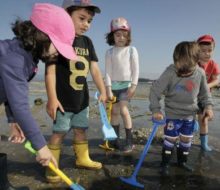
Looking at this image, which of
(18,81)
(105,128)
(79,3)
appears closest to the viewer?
(18,81)

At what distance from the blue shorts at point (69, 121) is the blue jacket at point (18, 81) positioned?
109cm

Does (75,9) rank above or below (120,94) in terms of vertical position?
above

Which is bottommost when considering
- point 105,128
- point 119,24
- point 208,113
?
point 105,128

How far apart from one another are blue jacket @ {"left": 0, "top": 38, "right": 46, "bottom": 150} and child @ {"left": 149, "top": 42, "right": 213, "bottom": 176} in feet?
5.80

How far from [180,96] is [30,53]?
82.0 inches

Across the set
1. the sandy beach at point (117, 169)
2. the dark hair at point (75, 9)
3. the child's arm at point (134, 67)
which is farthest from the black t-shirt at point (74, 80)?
the child's arm at point (134, 67)

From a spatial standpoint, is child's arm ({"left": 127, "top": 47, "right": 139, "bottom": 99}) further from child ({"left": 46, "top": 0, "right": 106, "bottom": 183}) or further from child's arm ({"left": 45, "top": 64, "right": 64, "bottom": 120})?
child's arm ({"left": 45, "top": 64, "right": 64, "bottom": 120})

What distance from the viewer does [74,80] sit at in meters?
3.66

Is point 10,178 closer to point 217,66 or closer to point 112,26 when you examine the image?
point 112,26

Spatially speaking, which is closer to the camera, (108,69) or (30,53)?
(30,53)

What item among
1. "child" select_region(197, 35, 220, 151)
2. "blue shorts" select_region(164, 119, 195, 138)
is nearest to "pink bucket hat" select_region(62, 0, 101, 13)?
"blue shorts" select_region(164, 119, 195, 138)

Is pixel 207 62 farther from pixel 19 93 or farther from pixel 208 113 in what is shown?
pixel 19 93

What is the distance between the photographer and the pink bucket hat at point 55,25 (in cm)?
242

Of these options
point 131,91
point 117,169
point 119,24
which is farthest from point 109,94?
point 117,169
